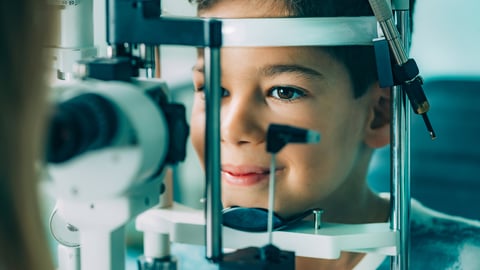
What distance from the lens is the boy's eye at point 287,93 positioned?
1.45m

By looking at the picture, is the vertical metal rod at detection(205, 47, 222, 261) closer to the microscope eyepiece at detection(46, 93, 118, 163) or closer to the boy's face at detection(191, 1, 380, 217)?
the microscope eyepiece at detection(46, 93, 118, 163)

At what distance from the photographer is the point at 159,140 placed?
3.20 ft

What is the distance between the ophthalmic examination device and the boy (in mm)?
122

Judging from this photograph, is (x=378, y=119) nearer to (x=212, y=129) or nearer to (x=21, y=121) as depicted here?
(x=212, y=129)

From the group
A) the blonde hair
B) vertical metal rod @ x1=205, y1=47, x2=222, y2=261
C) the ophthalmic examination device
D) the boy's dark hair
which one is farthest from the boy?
the blonde hair

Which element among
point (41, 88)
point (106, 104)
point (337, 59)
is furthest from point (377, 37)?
point (41, 88)

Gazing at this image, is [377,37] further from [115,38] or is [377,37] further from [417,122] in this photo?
[115,38]

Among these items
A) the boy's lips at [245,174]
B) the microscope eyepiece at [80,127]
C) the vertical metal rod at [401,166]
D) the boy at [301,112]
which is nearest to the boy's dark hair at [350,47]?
the boy at [301,112]

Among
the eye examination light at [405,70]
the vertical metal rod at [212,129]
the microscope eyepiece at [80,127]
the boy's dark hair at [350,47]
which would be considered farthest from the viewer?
the boy's dark hair at [350,47]

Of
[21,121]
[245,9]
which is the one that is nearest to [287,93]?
[245,9]

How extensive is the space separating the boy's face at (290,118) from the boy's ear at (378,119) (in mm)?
10

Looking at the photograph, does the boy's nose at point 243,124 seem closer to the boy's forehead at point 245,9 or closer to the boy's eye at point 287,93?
the boy's eye at point 287,93

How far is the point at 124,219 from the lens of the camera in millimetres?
1034

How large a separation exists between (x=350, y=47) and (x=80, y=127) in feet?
2.25
